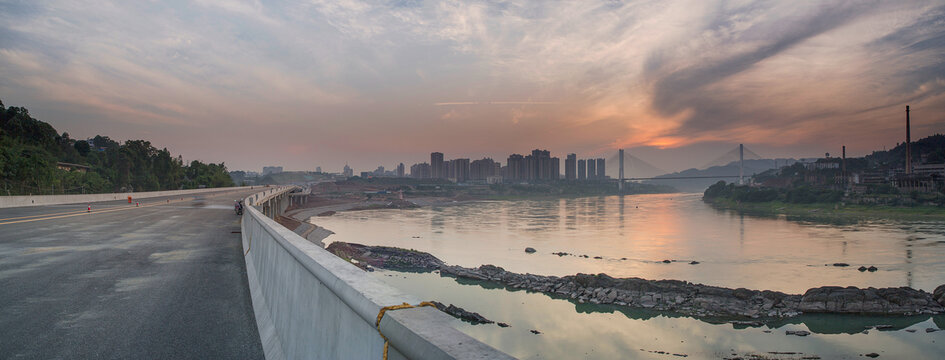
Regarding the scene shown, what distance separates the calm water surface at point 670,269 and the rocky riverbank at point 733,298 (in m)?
0.89

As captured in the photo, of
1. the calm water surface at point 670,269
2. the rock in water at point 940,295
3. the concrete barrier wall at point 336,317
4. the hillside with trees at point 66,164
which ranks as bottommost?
the calm water surface at point 670,269

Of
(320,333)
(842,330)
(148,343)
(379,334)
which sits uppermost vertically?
(379,334)

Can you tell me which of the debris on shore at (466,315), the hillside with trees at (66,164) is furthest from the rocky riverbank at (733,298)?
the hillside with trees at (66,164)

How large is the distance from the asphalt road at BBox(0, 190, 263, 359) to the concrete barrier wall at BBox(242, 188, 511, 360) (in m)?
0.55

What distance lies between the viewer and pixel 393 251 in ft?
159

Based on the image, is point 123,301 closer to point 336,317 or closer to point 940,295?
point 336,317

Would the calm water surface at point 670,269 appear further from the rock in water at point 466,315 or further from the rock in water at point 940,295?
the rock in water at point 940,295

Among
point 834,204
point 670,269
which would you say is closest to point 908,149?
point 834,204

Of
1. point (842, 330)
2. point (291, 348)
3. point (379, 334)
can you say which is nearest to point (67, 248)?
point (291, 348)

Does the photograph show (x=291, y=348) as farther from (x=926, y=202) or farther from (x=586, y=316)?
(x=926, y=202)

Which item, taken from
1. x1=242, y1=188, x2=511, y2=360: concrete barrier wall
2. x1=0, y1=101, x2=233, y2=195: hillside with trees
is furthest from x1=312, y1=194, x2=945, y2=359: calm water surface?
x1=0, y1=101, x2=233, y2=195: hillside with trees

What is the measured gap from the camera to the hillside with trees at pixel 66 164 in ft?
173

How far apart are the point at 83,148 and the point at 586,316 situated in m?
110

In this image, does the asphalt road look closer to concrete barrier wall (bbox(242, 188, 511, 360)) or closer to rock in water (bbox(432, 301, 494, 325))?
concrete barrier wall (bbox(242, 188, 511, 360))
